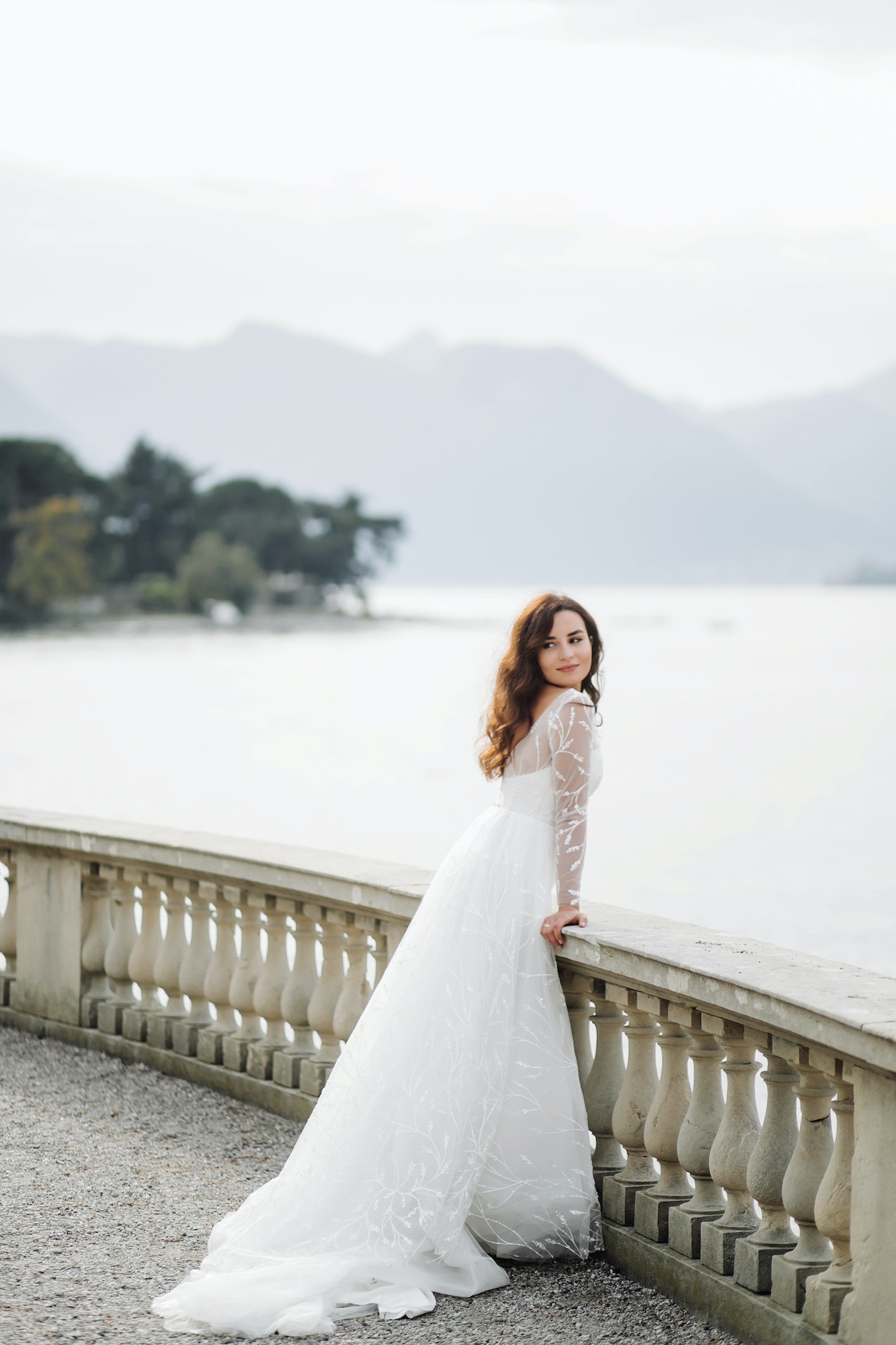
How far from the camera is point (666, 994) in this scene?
139 inches

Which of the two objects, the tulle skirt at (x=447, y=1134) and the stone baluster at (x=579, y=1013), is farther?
the stone baluster at (x=579, y=1013)

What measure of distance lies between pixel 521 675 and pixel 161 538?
108406 mm

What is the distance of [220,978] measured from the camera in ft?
17.4

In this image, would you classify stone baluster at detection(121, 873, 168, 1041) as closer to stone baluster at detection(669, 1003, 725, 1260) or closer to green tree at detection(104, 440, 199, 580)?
stone baluster at detection(669, 1003, 725, 1260)

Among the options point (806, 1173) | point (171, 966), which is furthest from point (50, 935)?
point (806, 1173)

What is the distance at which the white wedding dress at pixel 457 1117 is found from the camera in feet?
11.9

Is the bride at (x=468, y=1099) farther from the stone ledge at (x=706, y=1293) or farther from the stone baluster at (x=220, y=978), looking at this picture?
the stone baluster at (x=220, y=978)

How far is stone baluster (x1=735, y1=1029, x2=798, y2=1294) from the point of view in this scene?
324 centimetres

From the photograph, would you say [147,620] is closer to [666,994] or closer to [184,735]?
[184,735]

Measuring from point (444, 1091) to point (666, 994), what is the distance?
2.10 feet

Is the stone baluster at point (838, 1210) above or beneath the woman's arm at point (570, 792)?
beneath

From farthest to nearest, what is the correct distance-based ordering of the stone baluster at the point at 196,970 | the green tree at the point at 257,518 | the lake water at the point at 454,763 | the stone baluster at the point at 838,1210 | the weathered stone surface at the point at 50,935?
1. the green tree at the point at 257,518
2. the lake water at the point at 454,763
3. the weathered stone surface at the point at 50,935
4. the stone baluster at the point at 196,970
5. the stone baluster at the point at 838,1210

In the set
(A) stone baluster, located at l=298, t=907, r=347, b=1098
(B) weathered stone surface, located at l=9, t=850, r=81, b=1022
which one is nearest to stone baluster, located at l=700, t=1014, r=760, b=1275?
(A) stone baluster, located at l=298, t=907, r=347, b=1098

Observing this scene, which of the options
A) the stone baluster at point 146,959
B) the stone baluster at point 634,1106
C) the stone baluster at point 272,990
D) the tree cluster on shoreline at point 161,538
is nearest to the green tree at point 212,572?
the tree cluster on shoreline at point 161,538
